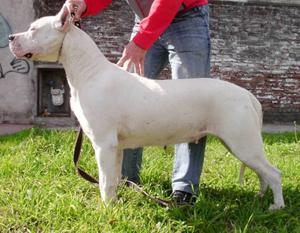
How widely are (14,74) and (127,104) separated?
7486mm

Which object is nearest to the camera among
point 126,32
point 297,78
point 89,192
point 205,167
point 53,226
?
point 53,226

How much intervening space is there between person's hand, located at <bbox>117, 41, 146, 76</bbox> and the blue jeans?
0.39 meters

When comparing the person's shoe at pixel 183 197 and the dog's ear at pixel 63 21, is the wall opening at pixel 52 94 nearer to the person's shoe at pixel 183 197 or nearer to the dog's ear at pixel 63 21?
the person's shoe at pixel 183 197

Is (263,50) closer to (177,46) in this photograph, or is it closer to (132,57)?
(177,46)

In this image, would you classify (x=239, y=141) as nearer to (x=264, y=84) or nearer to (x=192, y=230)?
(x=192, y=230)

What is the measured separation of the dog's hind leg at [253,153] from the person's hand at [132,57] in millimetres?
918

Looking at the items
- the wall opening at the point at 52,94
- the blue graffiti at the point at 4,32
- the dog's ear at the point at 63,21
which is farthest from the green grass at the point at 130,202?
the blue graffiti at the point at 4,32

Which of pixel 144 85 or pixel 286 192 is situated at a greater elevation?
pixel 144 85

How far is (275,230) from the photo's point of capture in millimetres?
3717

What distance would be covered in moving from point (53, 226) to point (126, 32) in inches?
294

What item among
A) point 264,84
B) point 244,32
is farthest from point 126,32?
point 264,84

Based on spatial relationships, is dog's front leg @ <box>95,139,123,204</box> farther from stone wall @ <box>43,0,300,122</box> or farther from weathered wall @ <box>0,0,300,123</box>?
stone wall @ <box>43,0,300,122</box>

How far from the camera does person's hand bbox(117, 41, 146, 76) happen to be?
3699 mm

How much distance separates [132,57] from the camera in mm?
3750
